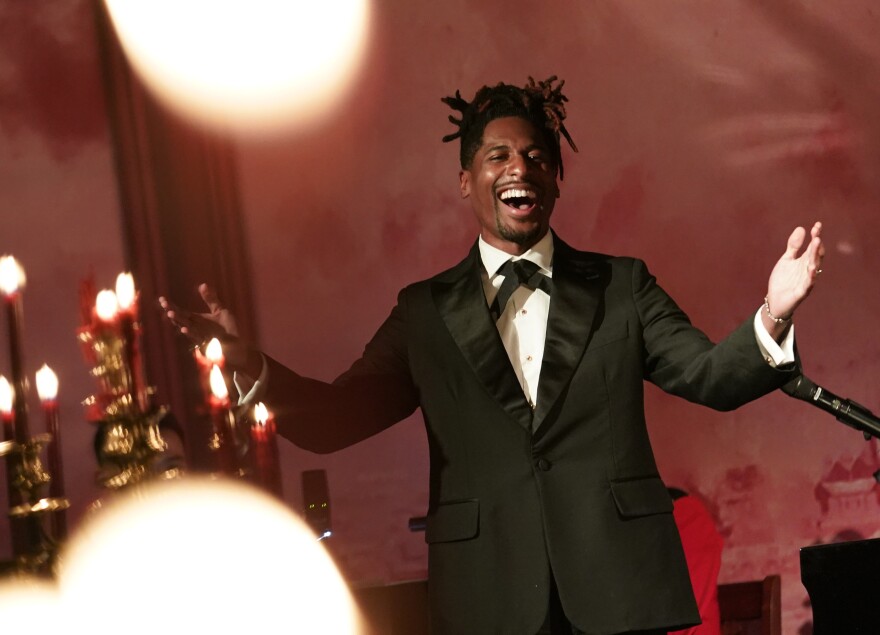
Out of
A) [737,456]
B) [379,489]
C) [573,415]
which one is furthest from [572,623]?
[737,456]

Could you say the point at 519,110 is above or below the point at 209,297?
above

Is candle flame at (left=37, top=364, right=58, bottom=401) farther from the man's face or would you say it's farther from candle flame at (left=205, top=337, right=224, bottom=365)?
the man's face

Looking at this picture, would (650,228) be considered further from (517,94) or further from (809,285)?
(809,285)

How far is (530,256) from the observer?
6.90ft

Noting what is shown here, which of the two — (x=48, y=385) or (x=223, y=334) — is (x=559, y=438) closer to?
(x=223, y=334)

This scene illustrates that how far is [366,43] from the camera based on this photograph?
3623 mm

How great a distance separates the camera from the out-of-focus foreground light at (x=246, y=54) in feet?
11.4

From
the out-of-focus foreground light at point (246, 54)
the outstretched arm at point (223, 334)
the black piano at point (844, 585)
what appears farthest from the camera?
the out-of-focus foreground light at point (246, 54)

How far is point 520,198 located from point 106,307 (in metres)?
1.03

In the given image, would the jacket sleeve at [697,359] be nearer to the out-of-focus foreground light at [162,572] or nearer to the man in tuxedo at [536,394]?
the man in tuxedo at [536,394]

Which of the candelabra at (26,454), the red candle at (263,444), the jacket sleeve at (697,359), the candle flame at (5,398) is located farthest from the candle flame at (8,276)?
the jacket sleeve at (697,359)

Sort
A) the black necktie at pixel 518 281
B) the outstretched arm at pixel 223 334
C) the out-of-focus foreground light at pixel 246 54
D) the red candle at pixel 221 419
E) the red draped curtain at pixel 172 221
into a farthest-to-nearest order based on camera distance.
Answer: the out-of-focus foreground light at pixel 246 54 → the red draped curtain at pixel 172 221 → the black necktie at pixel 518 281 → the outstretched arm at pixel 223 334 → the red candle at pixel 221 419

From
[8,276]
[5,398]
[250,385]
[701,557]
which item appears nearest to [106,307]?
[8,276]

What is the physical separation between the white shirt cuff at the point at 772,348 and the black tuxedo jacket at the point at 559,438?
15 millimetres
